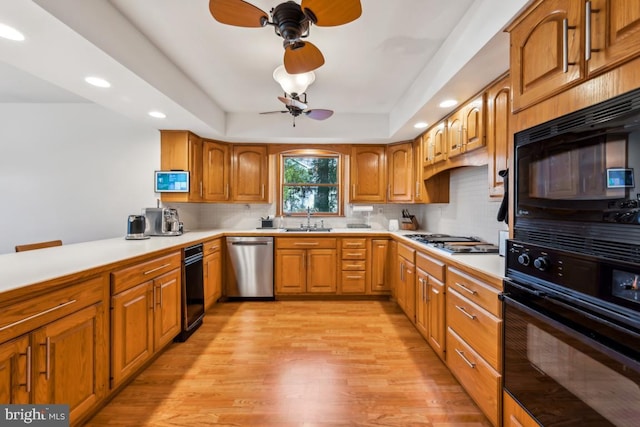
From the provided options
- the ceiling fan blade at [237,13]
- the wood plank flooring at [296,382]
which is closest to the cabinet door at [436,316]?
the wood plank flooring at [296,382]

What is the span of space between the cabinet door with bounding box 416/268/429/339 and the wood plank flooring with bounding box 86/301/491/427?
147mm

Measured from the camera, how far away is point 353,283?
3492mm

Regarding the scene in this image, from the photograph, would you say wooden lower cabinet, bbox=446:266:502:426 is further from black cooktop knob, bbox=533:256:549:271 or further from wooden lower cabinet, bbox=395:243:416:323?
wooden lower cabinet, bbox=395:243:416:323

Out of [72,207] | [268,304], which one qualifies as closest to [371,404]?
[268,304]

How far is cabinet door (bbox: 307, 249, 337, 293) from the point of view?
3.49 meters

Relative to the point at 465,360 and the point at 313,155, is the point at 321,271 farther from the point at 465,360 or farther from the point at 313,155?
the point at 465,360

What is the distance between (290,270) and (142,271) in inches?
73.2

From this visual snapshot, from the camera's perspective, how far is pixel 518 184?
1270 mm

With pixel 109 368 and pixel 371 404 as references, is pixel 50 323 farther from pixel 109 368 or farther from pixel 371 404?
pixel 371 404

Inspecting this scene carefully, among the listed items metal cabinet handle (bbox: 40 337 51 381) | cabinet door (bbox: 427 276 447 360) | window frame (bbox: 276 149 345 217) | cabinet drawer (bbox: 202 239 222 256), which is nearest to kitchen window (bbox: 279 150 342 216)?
window frame (bbox: 276 149 345 217)

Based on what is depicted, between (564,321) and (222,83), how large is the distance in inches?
120

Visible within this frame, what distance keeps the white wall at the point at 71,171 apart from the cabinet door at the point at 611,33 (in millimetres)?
3711

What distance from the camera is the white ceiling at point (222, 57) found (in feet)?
4.93

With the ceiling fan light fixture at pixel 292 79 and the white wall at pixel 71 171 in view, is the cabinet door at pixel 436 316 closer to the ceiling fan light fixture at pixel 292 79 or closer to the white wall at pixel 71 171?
the ceiling fan light fixture at pixel 292 79
